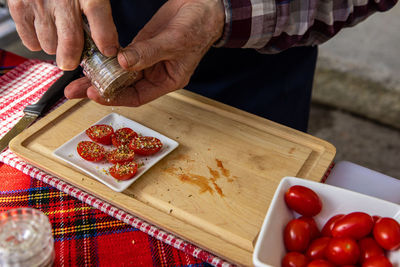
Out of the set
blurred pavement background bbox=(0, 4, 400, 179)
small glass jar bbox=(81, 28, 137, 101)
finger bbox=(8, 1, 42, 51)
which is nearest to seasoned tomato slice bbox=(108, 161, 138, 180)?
small glass jar bbox=(81, 28, 137, 101)

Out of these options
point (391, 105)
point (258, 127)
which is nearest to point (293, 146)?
point (258, 127)

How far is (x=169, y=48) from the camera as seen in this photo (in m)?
1.03

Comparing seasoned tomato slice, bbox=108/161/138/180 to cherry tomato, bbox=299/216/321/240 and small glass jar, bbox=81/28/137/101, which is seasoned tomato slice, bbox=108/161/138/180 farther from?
cherry tomato, bbox=299/216/321/240

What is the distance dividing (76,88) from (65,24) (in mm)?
235

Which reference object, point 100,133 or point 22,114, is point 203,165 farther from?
point 22,114

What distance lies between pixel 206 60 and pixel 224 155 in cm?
37

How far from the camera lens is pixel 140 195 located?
104 cm

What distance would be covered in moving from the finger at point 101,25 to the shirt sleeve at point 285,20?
0.32m

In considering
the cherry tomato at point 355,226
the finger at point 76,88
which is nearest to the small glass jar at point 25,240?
the finger at point 76,88

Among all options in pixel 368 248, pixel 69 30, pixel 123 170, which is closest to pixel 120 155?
pixel 123 170

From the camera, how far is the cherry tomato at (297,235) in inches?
32.4

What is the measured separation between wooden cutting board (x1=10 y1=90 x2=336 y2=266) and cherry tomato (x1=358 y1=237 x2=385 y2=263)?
218 mm

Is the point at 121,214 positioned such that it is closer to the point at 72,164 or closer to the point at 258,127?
the point at 72,164

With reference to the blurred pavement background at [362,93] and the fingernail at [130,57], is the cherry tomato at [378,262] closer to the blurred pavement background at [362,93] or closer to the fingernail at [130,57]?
the fingernail at [130,57]
